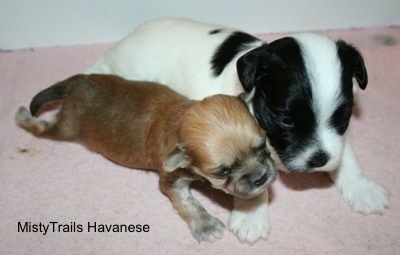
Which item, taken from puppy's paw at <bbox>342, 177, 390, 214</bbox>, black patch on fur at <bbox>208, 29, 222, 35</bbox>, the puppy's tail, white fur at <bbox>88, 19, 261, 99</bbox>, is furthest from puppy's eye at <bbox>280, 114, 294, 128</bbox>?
the puppy's tail

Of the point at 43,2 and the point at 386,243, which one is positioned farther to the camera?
the point at 43,2

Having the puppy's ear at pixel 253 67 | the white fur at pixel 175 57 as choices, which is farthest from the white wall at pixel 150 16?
the puppy's ear at pixel 253 67

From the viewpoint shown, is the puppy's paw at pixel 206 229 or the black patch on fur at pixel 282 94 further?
the puppy's paw at pixel 206 229

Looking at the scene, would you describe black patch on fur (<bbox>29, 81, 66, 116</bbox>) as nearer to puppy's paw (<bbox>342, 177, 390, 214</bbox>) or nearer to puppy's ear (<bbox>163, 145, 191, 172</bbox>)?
puppy's ear (<bbox>163, 145, 191, 172</bbox>)

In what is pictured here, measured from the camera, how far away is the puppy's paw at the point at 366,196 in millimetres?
2539

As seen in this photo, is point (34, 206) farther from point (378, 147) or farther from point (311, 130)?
point (378, 147)

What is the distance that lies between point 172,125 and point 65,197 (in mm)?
845

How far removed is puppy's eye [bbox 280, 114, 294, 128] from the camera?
2154mm

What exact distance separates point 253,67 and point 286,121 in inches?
10.9

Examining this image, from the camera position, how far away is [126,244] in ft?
8.27

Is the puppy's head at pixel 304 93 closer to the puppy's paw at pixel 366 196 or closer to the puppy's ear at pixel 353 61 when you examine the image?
the puppy's ear at pixel 353 61

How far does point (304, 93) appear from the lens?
205 cm

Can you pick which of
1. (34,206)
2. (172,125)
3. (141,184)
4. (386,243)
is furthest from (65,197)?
(386,243)

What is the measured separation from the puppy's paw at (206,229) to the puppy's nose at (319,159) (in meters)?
0.60
